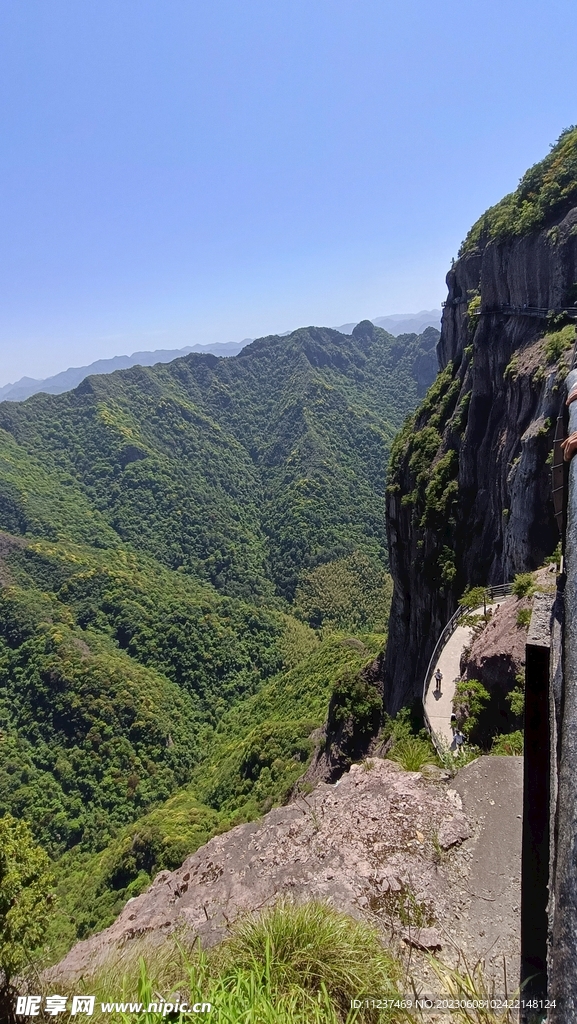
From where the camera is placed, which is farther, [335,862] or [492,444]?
[492,444]

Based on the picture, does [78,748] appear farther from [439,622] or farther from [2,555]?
[439,622]

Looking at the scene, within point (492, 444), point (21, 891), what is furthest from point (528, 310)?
point (21, 891)

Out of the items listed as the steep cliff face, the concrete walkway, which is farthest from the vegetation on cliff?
the concrete walkway

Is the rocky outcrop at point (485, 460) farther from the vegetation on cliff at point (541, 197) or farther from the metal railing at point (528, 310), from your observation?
the vegetation on cliff at point (541, 197)

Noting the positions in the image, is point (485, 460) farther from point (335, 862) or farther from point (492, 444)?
point (335, 862)

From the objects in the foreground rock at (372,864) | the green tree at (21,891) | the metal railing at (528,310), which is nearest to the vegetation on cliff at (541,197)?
the metal railing at (528,310)

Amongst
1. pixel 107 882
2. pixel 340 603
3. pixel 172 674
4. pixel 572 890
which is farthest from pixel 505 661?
pixel 340 603
